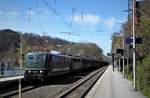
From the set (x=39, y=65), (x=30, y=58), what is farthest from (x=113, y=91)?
(x=30, y=58)

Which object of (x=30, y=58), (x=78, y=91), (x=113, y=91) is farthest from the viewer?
(x=30, y=58)

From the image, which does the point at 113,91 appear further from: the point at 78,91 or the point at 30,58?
the point at 30,58

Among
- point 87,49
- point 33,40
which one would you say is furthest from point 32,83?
point 87,49

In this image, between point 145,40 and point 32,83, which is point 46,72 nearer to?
point 32,83

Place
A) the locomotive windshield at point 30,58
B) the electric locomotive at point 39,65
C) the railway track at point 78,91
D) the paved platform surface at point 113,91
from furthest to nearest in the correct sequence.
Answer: the locomotive windshield at point 30,58 < the electric locomotive at point 39,65 < the railway track at point 78,91 < the paved platform surface at point 113,91

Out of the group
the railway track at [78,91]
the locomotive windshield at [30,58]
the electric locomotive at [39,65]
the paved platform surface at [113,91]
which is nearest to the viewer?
the paved platform surface at [113,91]

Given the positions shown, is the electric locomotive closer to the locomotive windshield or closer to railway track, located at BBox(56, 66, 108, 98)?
the locomotive windshield

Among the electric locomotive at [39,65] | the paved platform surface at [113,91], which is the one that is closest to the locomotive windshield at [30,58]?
the electric locomotive at [39,65]

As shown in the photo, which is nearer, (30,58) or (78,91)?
(78,91)

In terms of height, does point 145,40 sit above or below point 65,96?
above

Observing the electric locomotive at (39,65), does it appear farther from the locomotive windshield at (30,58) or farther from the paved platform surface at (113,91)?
the paved platform surface at (113,91)

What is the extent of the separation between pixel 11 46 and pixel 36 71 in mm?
59916

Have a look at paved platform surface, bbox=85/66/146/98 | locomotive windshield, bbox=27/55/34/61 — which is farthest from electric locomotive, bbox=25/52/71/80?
paved platform surface, bbox=85/66/146/98

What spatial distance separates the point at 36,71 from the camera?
3291 centimetres
